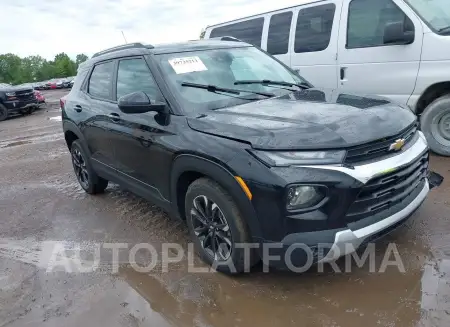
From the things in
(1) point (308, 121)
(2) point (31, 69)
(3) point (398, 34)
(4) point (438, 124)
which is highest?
(2) point (31, 69)

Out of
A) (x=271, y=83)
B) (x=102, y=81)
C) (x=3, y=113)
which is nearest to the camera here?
(x=271, y=83)

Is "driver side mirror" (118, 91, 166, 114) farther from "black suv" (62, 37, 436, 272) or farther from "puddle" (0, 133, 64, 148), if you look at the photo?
"puddle" (0, 133, 64, 148)

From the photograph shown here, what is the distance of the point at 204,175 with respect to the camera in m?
3.10

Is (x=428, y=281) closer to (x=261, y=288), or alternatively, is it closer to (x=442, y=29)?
(x=261, y=288)

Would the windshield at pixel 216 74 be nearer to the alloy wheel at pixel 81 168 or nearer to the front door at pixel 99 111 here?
the front door at pixel 99 111

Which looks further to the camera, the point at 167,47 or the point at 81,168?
the point at 81,168

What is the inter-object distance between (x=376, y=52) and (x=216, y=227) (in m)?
3.52

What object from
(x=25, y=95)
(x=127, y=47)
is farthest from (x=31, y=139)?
(x=127, y=47)

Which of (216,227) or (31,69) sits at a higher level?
(31,69)

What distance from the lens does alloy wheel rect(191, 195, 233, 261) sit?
9.98 feet

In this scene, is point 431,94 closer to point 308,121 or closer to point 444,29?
point 444,29

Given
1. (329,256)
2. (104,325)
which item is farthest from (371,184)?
(104,325)

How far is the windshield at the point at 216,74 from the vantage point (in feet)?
11.3

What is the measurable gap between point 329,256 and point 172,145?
1.45 metres
